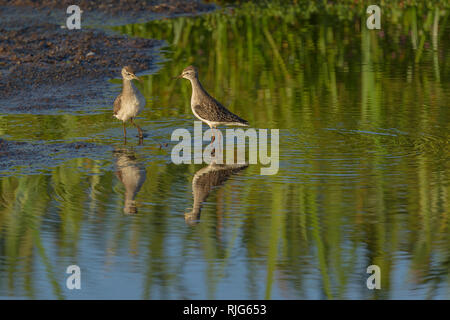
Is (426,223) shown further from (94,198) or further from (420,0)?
(420,0)

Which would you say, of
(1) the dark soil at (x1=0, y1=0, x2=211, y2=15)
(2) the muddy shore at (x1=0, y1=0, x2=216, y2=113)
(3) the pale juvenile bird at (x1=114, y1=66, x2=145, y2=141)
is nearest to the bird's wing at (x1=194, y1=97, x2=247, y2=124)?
(3) the pale juvenile bird at (x1=114, y1=66, x2=145, y2=141)

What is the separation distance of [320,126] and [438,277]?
15.1 ft

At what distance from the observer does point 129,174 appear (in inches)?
352

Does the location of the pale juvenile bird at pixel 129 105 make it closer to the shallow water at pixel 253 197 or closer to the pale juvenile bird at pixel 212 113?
the shallow water at pixel 253 197

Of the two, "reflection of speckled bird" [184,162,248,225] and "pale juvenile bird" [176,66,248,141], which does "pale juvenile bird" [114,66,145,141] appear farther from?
"reflection of speckled bird" [184,162,248,225]

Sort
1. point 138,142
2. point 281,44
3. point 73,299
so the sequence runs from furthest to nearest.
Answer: point 281,44 < point 138,142 < point 73,299

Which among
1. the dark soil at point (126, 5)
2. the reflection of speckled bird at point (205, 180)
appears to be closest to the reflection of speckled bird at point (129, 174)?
the reflection of speckled bird at point (205, 180)

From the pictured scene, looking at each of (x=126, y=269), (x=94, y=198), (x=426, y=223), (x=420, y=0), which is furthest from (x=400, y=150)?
(x=420, y=0)

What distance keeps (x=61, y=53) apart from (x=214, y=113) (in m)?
5.56

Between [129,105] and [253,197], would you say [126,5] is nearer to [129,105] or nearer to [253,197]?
[129,105]

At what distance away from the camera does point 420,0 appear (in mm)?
19625

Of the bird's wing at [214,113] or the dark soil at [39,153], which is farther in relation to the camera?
the bird's wing at [214,113]

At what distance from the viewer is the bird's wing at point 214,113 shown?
1041 centimetres

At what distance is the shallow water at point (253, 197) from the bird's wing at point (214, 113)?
400mm
